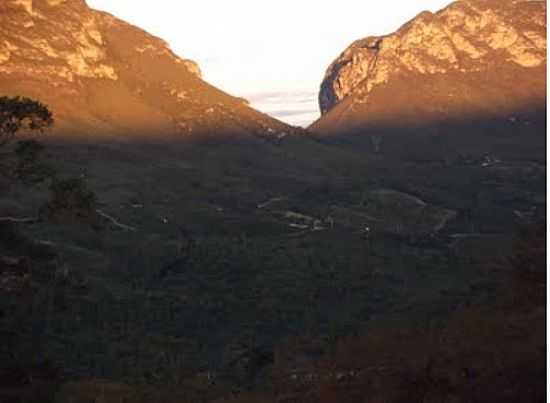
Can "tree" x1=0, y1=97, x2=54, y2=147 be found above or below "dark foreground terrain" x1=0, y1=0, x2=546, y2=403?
above

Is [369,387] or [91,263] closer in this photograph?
[369,387]

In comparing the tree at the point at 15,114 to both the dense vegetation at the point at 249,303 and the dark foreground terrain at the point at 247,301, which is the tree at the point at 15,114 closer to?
the dark foreground terrain at the point at 247,301

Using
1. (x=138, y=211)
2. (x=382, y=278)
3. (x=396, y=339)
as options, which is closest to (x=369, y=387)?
(x=396, y=339)

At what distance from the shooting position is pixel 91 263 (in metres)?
137

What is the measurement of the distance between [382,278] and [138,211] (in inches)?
2530

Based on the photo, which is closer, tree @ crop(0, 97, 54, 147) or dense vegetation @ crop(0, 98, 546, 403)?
dense vegetation @ crop(0, 98, 546, 403)

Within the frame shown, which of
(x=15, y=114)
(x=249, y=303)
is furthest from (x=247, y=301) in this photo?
(x=15, y=114)

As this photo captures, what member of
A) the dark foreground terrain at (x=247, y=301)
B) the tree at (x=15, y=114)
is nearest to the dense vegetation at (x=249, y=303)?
the dark foreground terrain at (x=247, y=301)

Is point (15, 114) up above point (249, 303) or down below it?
above

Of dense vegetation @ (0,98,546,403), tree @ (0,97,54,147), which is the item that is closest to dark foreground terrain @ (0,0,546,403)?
dense vegetation @ (0,98,546,403)

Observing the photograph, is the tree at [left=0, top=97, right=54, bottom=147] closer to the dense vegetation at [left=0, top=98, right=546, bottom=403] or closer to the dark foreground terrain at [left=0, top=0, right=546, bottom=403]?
the dark foreground terrain at [left=0, top=0, right=546, bottom=403]

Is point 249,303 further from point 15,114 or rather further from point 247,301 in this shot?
point 15,114

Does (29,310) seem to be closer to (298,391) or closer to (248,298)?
(248,298)

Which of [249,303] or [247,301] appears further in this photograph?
[247,301]
